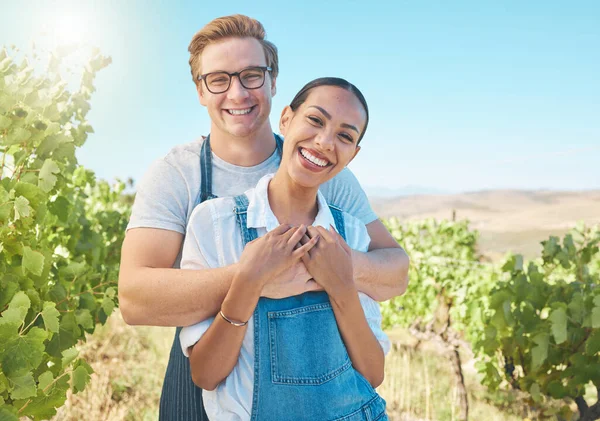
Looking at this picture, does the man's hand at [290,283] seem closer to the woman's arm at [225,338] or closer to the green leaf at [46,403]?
the woman's arm at [225,338]

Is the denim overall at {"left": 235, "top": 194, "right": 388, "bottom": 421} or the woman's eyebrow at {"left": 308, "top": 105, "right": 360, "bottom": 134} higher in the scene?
the woman's eyebrow at {"left": 308, "top": 105, "right": 360, "bottom": 134}

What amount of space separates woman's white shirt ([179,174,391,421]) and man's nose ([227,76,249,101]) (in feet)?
1.49

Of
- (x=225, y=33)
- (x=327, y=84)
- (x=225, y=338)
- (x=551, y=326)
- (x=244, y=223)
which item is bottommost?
(x=551, y=326)

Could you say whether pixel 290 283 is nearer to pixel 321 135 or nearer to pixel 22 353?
pixel 321 135

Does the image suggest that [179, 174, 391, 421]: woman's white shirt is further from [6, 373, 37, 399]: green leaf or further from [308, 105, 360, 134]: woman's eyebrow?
[6, 373, 37, 399]: green leaf

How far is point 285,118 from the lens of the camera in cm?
189

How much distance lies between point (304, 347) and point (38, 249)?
1599mm

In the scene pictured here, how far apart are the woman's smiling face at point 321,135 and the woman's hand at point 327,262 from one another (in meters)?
0.18

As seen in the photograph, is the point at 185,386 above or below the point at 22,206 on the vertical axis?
below

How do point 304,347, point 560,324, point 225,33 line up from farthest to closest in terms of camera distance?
1. point 560,324
2. point 225,33
3. point 304,347

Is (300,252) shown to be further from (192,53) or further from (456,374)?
(456,374)

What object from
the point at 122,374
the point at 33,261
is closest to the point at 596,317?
the point at 33,261

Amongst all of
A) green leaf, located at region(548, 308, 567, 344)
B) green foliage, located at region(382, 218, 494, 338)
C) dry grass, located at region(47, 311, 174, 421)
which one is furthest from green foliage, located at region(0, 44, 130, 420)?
green foliage, located at region(382, 218, 494, 338)

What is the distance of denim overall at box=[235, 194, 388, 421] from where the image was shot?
165cm
